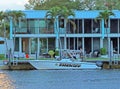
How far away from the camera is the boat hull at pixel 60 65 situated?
6681 cm

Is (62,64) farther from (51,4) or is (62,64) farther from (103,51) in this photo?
(51,4)

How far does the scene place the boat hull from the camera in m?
66.8

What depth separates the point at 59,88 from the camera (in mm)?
42656

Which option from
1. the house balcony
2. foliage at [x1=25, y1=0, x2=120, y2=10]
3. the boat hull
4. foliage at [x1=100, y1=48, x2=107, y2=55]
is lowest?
the boat hull

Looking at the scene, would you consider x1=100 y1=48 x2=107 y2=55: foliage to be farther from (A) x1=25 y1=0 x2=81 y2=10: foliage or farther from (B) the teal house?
(A) x1=25 y1=0 x2=81 y2=10: foliage

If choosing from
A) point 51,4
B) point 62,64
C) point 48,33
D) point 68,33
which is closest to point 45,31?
point 48,33

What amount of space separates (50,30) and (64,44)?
2918mm

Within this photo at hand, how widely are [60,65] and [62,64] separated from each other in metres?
0.29

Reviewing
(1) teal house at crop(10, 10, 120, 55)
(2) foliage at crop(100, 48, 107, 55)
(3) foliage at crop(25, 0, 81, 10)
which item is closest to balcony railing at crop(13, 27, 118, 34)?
(1) teal house at crop(10, 10, 120, 55)

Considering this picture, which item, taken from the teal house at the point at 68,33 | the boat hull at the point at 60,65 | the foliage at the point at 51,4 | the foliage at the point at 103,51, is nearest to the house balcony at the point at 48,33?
the teal house at the point at 68,33

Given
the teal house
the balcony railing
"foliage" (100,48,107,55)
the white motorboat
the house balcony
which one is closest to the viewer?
the white motorboat

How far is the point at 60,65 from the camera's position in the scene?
6738 cm

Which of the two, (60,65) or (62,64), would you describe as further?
(62,64)

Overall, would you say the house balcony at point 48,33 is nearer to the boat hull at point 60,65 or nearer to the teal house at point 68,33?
the teal house at point 68,33
